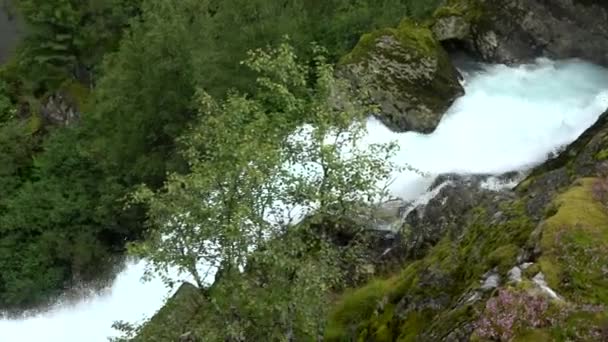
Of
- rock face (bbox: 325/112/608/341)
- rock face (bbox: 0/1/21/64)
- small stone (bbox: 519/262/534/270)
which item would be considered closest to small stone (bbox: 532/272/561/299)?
rock face (bbox: 325/112/608/341)

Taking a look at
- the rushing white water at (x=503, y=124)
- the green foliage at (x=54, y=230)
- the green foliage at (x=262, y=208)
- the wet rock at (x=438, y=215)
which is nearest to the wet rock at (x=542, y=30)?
the rushing white water at (x=503, y=124)

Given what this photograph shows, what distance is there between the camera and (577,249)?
897 centimetres

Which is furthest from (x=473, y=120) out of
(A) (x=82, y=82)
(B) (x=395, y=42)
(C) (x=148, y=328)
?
(A) (x=82, y=82)

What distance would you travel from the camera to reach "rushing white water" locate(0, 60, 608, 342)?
23.1m

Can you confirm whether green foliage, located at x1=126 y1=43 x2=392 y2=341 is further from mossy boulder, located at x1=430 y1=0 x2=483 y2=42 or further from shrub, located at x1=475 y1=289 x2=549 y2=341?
mossy boulder, located at x1=430 y1=0 x2=483 y2=42

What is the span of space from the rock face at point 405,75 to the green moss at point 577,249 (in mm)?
14285

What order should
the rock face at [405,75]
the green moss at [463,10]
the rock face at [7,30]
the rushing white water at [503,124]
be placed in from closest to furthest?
the rushing white water at [503,124] → the rock face at [405,75] → the green moss at [463,10] → the rock face at [7,30]

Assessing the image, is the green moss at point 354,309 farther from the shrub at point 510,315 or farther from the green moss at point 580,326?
the green moss at point 580,326

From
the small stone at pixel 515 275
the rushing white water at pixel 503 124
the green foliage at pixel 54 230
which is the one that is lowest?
the rushing white water at pixel 503 124

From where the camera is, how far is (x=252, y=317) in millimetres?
11477

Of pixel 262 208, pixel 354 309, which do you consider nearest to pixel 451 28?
pixel 354 309

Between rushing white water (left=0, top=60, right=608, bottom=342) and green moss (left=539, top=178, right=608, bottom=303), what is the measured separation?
12.0m

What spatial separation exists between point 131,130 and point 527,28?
48.4ft

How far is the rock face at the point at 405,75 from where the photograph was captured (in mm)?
24438
